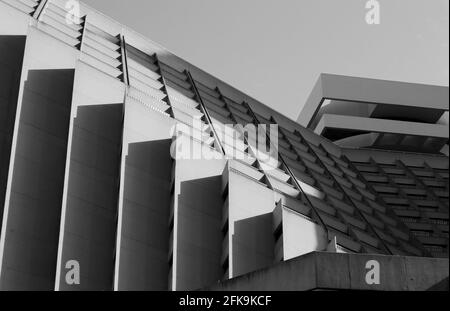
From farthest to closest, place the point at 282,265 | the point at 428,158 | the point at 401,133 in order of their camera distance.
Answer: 1. the point at 401,133
2. the point at 428,158
3. the point at 282,265

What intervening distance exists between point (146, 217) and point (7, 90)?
200 inches

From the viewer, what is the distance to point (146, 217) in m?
21.6

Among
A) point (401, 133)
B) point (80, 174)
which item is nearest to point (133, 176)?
point (80, 174)

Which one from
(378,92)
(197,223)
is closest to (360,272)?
(197,223)

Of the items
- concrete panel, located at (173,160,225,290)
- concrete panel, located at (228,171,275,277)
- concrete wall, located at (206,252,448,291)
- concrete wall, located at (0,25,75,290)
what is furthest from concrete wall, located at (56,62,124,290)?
concrete wall, located at (206,252,448,291)

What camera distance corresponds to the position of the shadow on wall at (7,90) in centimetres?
1992

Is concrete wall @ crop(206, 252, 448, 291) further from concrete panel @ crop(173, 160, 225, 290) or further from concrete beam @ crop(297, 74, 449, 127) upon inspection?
concrete beam @ crop(297, 74, 449, 127)

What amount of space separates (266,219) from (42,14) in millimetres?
10650

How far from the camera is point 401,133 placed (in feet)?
185

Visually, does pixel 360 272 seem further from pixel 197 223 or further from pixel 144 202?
pixel 197 223

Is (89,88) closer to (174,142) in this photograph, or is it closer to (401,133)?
(174,142)

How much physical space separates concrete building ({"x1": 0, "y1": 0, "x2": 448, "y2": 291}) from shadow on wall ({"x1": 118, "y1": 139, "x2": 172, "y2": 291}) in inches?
1.4

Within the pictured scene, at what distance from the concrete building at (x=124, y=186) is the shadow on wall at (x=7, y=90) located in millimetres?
37

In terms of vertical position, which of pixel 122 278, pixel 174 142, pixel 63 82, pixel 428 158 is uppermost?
pixel 428 158
